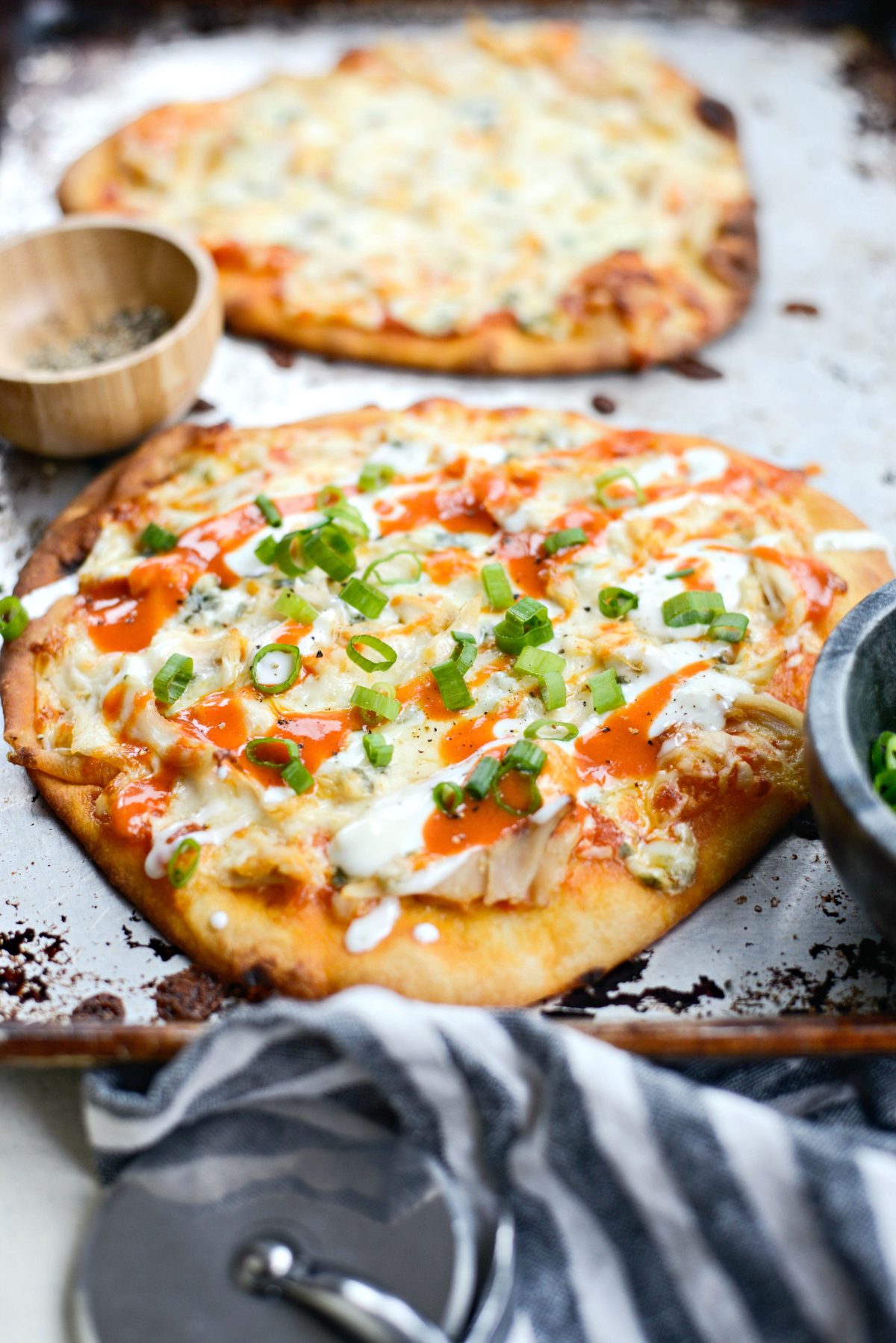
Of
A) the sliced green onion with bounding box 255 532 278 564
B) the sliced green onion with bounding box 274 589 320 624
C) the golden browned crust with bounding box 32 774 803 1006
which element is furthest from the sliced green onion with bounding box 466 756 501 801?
the sliced green onion with bounding box 255 532 278 564

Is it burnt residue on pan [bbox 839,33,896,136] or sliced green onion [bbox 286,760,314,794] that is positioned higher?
burnt residue on pan [bbox 839,33,896,136]

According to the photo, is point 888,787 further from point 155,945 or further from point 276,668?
point 155,945

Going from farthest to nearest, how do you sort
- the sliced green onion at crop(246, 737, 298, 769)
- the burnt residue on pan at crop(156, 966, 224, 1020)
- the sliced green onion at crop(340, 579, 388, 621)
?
the sliced green onion at crop(340, 579, 388, 621)
the sliced green onion at crop(246, 737, 298, 769)
the burnt residue on pan at crop(156, 966, 224, 1020)

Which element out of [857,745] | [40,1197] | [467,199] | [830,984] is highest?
[467,199]

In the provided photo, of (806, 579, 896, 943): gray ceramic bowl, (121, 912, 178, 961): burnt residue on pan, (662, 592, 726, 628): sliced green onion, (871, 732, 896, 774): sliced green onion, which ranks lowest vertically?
(121, 912, 178, 961): burnt residue on pan

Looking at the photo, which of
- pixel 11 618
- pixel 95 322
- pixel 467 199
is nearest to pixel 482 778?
pixel 11 618

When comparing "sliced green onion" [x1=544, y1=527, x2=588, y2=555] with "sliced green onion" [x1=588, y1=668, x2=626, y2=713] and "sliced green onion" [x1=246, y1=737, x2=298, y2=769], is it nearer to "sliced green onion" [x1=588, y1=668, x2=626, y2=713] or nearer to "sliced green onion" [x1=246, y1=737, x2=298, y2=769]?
"sliced green onion" [x1=588, y1=668, x2=626, y2=713]
